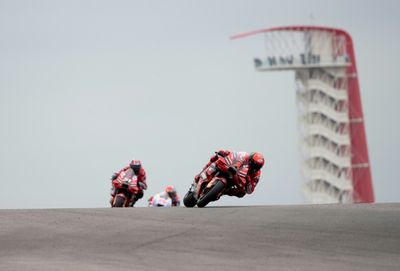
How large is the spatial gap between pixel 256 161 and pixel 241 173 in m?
0.35

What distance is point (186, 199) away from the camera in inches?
888

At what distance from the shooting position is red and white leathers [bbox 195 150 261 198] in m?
21.2

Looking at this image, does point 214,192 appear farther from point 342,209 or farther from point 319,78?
point 319,78

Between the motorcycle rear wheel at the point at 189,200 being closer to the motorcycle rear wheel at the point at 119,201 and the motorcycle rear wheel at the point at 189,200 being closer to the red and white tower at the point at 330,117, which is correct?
the motorcycle rear wheel at the point at 119,201

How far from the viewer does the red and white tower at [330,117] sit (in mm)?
112000

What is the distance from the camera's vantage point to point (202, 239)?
1562cm

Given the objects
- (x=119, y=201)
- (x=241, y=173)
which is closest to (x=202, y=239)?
(x=241, y=173)

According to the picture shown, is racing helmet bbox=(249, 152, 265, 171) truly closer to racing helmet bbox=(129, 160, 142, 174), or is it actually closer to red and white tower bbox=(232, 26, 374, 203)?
racing helmet bbox=(129, 160, 142, 174)

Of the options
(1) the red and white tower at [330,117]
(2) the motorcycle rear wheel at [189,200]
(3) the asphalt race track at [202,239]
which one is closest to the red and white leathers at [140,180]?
(2) the motorcycle rear wheel at [189,200]

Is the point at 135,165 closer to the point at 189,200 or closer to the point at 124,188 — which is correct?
the point at 124,188

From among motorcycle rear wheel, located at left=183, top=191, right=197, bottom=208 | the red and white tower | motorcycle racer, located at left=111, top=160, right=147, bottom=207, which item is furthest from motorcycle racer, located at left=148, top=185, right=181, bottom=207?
the red and white tower

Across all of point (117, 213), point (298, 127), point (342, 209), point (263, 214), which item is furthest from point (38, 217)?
point (298, 127)

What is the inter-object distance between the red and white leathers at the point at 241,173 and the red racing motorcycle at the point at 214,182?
0.06 m

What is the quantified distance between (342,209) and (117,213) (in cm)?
353
